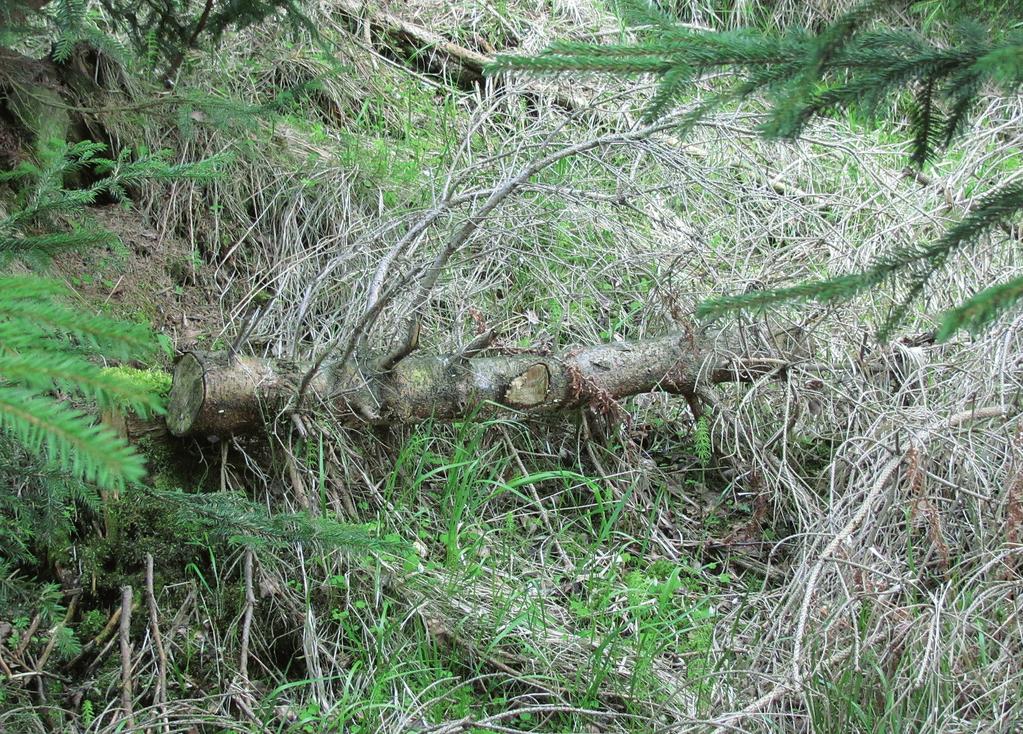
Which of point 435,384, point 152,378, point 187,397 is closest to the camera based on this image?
point 187,397

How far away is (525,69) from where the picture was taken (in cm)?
147

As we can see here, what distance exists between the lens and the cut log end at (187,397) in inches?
110

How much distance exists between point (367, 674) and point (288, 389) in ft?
3.13

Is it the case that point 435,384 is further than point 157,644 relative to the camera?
Yes

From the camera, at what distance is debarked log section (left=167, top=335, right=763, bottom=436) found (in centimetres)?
283

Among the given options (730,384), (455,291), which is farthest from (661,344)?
→ (455,291)

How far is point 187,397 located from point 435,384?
81cm

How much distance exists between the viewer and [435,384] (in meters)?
3.13

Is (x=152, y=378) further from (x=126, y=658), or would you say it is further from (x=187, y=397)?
(x=126, y=658)

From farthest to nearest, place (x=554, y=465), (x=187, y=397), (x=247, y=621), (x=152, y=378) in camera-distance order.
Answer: (x=554, y=465) < (x=152, y=378) < (x=187, y=397) < (x=247, y=621)

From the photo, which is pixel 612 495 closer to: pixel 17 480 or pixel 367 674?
pixel 367 674

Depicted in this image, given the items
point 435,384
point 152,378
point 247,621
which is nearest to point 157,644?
point 247,621

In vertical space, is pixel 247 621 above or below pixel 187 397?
below

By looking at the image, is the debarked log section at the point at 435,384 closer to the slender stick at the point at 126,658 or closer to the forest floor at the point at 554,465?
the forest floor at the point at 554,465
